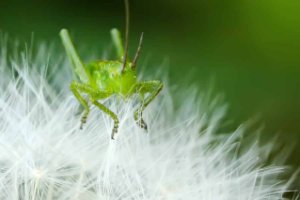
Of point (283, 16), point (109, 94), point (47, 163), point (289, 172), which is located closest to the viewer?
point (47, 163)

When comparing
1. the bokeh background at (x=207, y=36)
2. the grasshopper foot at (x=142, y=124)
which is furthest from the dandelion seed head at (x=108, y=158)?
the bokeh background at (x=207, y=36)

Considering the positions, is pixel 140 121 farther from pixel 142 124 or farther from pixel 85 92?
pixel 85 92

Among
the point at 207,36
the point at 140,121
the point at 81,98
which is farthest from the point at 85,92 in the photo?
the point at 207,36

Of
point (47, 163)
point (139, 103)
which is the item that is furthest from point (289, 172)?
point (47, 163)

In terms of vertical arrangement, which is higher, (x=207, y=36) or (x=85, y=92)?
(x=207, y=36)

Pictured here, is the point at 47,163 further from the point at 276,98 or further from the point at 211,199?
the point at 276,98

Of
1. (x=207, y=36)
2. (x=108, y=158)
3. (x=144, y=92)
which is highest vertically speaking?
(x=207, y=36)
